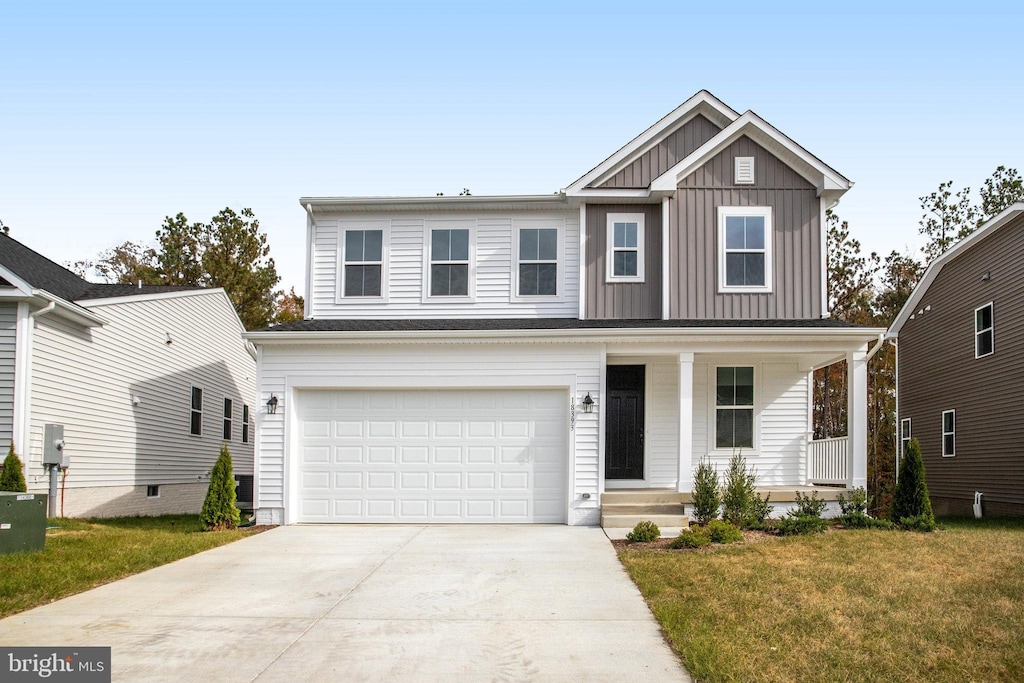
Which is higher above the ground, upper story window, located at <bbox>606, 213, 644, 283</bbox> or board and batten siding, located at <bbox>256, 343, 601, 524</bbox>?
upper story window, located at <bbox>606, 213, 644, 283</bbox>

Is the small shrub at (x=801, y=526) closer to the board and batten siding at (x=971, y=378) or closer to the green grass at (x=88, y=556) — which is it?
the board and batten siding at (x=971, y=378)

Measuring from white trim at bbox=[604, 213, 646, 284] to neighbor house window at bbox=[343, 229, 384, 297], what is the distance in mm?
4193

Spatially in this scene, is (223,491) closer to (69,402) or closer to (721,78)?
(69,402)

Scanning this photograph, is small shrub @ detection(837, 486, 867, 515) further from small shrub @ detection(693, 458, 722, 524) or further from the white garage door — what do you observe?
the white garage door

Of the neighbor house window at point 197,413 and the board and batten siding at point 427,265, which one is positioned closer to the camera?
the board and batten siding at point 427,265

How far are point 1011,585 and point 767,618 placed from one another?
2.89 meters

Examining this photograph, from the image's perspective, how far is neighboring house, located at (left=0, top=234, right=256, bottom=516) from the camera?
49.6 ft

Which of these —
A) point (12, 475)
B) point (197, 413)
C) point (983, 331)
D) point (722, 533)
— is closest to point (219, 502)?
point (12, 475)

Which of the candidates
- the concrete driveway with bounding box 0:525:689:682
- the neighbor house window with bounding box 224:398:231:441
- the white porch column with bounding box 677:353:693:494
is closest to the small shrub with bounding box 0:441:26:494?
the concrete driveway with bounding box 0:525:689:682

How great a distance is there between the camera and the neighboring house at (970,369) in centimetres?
1847

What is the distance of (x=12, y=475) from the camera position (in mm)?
14148

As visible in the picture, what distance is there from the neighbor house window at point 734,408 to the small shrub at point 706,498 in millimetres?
2338

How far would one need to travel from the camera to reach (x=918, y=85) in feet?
53.6

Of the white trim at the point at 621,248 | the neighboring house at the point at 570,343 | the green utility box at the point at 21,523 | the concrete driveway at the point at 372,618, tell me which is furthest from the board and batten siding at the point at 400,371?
the green utility box at the point at 21,523
